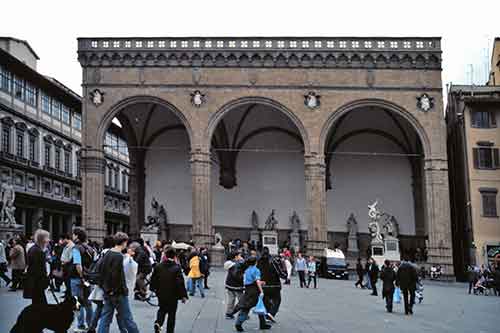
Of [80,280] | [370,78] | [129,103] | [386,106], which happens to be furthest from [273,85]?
[80,280]

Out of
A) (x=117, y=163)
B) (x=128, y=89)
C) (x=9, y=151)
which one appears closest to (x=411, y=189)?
(x=128, y=89)

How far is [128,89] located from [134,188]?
879 centimetres

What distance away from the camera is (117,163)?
62094 mm

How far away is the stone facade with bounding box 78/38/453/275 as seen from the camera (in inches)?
1347

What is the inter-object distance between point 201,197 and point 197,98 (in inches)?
210

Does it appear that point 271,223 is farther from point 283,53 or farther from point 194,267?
point 194,267

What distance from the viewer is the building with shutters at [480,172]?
33656 millimetres

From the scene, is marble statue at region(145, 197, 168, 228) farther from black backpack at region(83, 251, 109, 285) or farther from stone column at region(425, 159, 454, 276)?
black backpack at region(83, 251, 109, 285)

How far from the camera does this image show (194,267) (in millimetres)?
17109

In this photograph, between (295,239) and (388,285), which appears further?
(295,239)

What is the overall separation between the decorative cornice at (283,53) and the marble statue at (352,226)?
421 inches

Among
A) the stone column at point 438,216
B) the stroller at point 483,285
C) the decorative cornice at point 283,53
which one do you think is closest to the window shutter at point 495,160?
the stone column at point 438,216

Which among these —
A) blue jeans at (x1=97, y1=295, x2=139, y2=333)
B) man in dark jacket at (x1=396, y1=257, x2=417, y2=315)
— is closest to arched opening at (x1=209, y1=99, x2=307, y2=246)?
man in dark jacket at (x1=396, y1=257, x2=417, y2=315)

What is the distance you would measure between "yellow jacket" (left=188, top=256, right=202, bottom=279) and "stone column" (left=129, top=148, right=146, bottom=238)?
24.4 m
